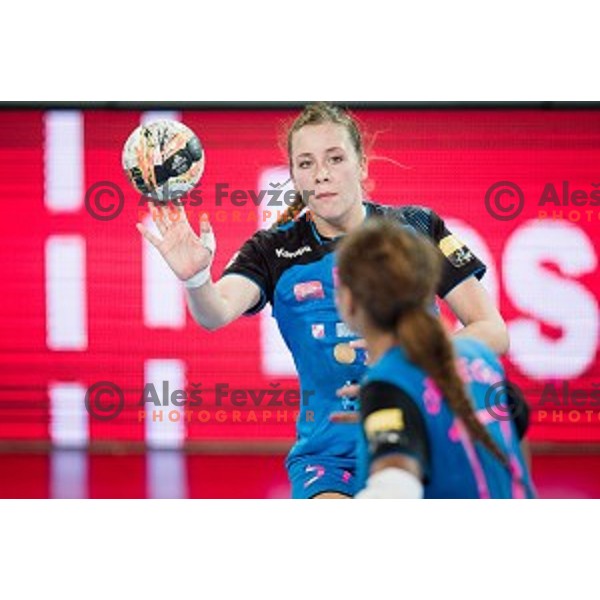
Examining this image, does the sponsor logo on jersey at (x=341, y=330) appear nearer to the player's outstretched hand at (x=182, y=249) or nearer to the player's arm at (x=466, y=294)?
the player's arm at (x=466, y=294)

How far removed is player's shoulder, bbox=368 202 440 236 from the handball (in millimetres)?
617

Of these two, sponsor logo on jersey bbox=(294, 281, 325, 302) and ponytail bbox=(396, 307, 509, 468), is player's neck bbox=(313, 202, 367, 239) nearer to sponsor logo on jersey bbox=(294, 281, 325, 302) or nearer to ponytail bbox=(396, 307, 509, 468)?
sponsor logo on jersey bbox=(294, 281, 325, 302)

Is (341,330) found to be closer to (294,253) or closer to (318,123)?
(294,253)

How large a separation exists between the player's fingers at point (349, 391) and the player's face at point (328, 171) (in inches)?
22.0

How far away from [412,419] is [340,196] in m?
1.70

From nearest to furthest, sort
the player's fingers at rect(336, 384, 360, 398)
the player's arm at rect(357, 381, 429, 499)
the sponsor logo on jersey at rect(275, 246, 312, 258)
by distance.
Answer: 1. the player's arm at rect(357, 381, 429, 499)
2. the player's fingers at rect(336, 384, 360, 398)
3. the sponsor logo on jersey at rect(275, 246, 312, 258)

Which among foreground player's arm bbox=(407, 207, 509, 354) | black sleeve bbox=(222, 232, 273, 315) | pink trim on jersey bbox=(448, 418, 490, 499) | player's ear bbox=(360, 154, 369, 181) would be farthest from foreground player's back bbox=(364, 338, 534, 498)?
player's ear bbox=(360, 154, 369, 181)

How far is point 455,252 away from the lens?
3.93 m

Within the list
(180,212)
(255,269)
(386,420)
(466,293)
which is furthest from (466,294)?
(386,420)

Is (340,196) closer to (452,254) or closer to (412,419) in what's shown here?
(452,254)

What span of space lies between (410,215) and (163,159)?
2.74ft

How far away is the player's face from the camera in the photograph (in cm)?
393

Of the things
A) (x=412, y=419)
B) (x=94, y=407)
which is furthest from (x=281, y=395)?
A: (x=412, y=419)

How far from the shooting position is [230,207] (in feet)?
→ 14.9
